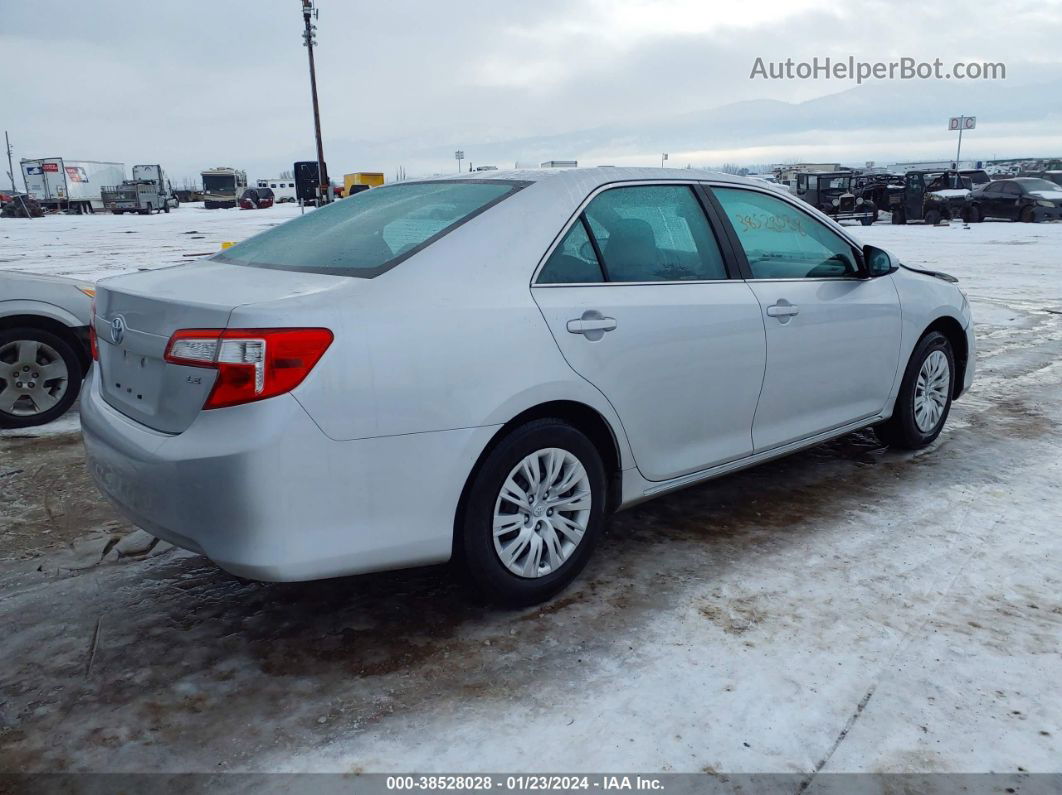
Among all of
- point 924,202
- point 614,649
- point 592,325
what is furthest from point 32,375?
point 924,202

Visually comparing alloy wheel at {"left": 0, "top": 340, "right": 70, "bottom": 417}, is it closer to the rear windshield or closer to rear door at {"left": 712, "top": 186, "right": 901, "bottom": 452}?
the rear windshield

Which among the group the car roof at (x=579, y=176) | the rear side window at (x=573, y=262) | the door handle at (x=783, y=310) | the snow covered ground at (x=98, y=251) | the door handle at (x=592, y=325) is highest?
the car roof at (x=579, y=176)

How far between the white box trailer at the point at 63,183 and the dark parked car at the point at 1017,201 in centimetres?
→ 5553

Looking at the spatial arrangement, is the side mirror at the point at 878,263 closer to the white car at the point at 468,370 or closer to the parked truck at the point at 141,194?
the white car at the point at 468,370

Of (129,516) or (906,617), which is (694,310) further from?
(129,516)

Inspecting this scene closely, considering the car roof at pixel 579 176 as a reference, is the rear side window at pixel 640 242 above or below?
below

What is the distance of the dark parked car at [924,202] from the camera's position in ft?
92.8

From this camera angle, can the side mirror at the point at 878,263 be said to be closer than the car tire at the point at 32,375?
Yes

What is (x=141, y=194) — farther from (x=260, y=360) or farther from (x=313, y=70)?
(x=260, y=360)

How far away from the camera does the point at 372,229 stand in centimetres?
336

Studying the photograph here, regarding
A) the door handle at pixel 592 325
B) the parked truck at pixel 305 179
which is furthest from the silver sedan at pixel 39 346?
the parked truck at pixel 305 179

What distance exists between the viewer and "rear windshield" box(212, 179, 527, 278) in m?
3.06

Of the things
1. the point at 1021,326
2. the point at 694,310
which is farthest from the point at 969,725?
the point at 1021,326

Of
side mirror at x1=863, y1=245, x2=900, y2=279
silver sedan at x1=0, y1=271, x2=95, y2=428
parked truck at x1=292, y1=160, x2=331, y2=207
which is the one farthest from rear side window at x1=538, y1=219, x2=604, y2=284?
parked truck at x1=292, y1=160, x2=331, y2=207
